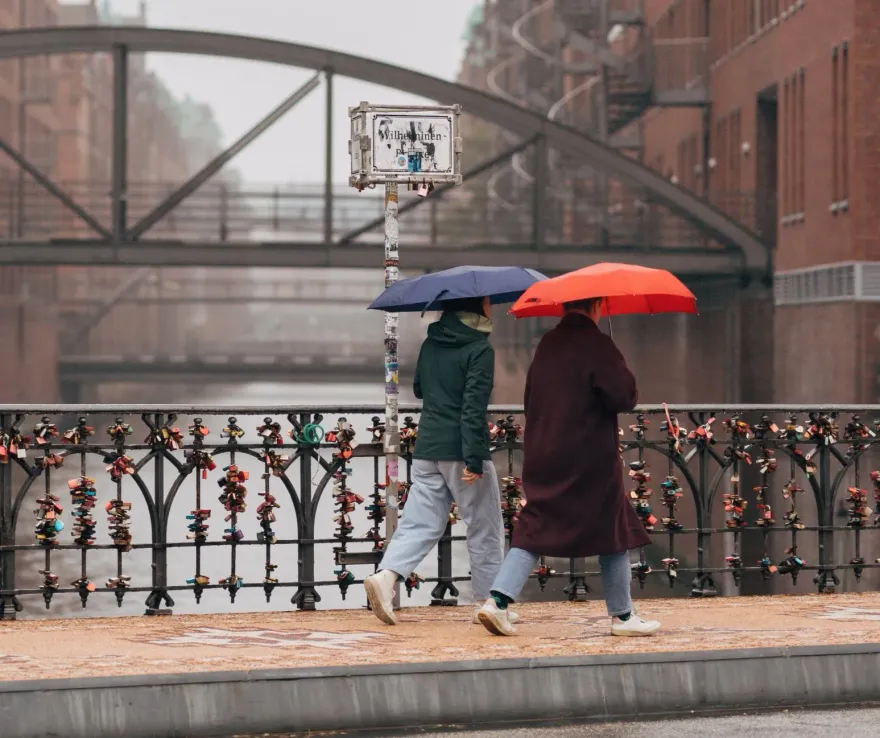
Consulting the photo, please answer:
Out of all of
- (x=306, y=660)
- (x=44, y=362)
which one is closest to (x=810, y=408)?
(x=306, y=660)

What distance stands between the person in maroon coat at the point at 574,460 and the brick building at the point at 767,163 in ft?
76.5

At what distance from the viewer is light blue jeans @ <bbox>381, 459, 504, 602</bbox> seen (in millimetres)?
9039

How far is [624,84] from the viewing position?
47.9 m

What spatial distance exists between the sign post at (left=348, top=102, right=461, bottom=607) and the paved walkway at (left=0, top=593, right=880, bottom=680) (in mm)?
841

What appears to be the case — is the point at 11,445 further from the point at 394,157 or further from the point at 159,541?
the point at 394,157

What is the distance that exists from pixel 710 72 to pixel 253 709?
131 ft

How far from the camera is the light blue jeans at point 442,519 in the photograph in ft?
29.7

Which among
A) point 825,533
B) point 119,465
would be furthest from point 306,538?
point 825,533

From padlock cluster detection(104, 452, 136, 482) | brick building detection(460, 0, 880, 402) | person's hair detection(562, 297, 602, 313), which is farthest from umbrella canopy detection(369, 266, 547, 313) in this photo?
brick building detection(460, 0, 880, 402)

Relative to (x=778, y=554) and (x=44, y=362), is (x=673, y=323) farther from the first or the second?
(x=44, y=362)

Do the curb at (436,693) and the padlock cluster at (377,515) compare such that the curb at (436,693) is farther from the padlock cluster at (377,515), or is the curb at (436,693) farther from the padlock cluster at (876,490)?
the padlock cluster at (876,490)

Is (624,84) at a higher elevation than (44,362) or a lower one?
higher

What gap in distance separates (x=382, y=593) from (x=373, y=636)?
38 centimetres

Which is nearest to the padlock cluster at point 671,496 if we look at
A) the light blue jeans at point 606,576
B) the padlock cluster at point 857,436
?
the padlock cluster at point 857,436
